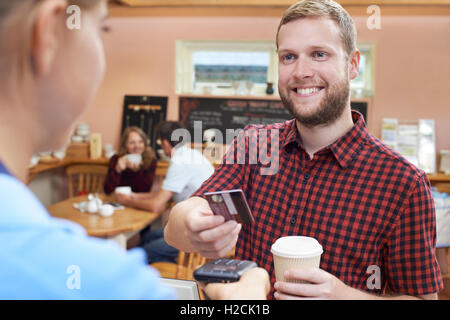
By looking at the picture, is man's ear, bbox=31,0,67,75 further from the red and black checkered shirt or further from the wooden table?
the wooden table

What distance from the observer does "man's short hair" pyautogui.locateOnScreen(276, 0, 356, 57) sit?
1.22 m

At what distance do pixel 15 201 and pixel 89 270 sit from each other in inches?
3.8

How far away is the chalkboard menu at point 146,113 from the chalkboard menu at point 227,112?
221mm

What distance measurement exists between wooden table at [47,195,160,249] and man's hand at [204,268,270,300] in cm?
214

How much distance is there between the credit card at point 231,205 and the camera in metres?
0.85

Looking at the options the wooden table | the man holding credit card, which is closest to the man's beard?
the man holding credit card

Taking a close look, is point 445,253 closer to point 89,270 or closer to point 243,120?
point 243,120

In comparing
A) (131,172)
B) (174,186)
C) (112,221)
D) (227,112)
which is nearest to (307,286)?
(112,221)

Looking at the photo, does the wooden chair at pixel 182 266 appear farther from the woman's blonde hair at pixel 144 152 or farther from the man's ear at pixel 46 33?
the man's ear at pixel 46 33

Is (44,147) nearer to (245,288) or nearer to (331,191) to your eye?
(245,288)

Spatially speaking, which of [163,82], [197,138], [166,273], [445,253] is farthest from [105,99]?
[445,253]

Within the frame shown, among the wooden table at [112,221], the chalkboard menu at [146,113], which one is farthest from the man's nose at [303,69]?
the chalkboard menu at [146,113]

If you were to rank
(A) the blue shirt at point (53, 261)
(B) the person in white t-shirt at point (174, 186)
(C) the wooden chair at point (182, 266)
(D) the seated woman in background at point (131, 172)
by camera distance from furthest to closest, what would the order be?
(D) the seated woman in background at point (131, 172), (B) the person in white t-shirt at point (174, 186), (C) the wooden chair at point (182, 266), (A) the blue shirt at point (53, 261)

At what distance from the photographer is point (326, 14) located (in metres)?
1.22
